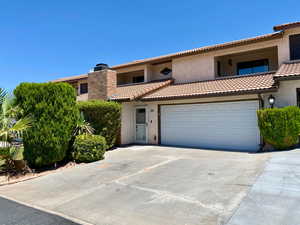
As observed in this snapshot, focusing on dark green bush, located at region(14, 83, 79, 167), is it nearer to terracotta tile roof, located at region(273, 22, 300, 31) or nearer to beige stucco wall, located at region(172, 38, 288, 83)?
beige stucco wall, located at region(172, 38, 288, 83)

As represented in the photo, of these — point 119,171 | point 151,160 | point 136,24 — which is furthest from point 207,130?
point 136,24

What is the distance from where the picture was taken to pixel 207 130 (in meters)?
12.3

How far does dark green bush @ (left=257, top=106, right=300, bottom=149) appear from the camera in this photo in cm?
923

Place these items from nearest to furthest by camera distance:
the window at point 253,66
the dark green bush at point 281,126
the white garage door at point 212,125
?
the dark green bush at point 281,126
the white garage door at point 212,125
the window at point 253,66

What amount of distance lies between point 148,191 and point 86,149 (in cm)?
522

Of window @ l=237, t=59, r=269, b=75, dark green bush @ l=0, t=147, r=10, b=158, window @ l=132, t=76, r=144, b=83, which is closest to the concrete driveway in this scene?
dark green bush @ l=0, t=147, r=10, b=158

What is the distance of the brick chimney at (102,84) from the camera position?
1466cm

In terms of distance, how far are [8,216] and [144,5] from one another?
14530 millimetres

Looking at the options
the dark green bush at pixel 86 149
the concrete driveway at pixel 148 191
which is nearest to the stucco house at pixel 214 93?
the concrete driveway at pixel 148 191

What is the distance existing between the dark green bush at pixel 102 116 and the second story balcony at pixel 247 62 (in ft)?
26.6

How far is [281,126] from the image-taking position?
9242 millimetres

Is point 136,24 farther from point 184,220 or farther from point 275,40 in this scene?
point 184,220

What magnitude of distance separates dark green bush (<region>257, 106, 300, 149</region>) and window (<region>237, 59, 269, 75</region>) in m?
6.42

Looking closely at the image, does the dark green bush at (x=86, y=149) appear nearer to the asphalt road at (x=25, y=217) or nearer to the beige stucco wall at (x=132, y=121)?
the beige stucco wall at (x=132, y=121)
